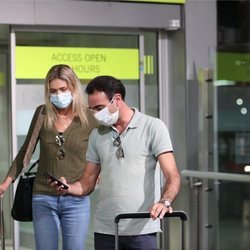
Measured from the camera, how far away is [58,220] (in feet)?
14.7

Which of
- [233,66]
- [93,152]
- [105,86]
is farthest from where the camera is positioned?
[233,66]

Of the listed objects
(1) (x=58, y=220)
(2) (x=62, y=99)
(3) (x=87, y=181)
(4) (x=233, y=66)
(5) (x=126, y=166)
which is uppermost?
(4) (x=233, y=66)

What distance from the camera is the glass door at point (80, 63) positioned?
20.4 ft

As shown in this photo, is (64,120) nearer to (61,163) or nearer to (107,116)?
(61,163)

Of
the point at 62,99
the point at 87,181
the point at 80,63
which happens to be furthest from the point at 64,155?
the point at 80,63

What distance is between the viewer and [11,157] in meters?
6.35

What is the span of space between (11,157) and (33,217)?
1.90 m

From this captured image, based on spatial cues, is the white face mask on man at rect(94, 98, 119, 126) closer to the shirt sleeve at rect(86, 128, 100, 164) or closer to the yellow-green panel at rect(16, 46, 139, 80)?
the shirt sleeve at rect(86, 128, 100, 164)

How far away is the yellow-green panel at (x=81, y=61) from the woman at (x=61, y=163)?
1.72m

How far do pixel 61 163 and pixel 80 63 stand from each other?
7.22 ft

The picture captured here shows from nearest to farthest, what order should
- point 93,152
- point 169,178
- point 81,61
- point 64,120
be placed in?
point 169,178, point 93,152, point 64,120, point 81,61

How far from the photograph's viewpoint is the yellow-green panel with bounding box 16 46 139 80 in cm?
622

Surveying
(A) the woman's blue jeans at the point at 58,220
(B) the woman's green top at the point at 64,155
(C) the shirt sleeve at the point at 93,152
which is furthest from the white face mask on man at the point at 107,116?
(A) the woman's blue jeans at the point at 58,220

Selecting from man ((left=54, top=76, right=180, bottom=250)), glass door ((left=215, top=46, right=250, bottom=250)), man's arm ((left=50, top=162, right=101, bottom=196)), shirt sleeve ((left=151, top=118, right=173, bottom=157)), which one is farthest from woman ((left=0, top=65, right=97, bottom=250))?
glass door ((left=215, top=46, right=250, bottom=250))
